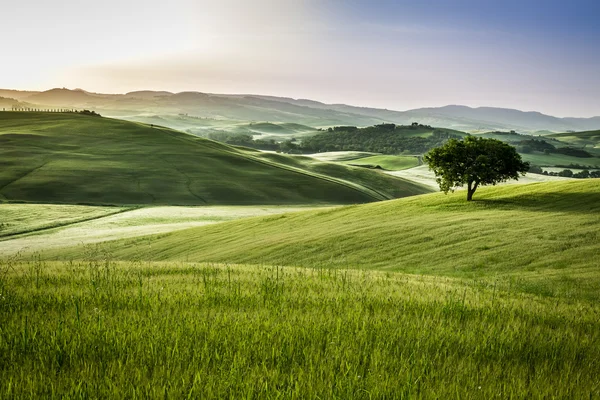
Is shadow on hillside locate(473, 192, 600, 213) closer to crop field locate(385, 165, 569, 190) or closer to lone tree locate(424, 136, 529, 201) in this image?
lone tree locate(424, 136, 529, 201)

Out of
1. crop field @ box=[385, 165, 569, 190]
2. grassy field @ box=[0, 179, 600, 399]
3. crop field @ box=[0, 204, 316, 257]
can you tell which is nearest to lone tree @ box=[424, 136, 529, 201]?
crop field @ box=[0, 204, 316, 257]

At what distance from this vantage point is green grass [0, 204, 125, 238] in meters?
71.1

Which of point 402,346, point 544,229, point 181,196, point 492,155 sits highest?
point 492,155

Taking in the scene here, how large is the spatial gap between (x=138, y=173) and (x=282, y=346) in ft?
420

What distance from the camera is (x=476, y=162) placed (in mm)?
49031

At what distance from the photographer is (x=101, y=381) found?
4367mm

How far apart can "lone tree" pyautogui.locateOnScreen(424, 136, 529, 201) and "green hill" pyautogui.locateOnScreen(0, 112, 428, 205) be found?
70.5 m

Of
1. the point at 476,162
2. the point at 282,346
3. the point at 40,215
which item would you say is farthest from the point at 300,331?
the point at 40,215

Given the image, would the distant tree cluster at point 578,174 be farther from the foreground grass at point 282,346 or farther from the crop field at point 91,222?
the foreground grass at point 282,346

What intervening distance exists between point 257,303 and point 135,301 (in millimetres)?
1973

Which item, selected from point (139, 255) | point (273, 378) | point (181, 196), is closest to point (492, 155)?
point (139, 255)

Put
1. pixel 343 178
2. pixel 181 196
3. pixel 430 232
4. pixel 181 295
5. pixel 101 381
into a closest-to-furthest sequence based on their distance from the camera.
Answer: pixel 101 381 → pixel 181 295 → pixel 430 232 → pixel 181 196 → pixel 343 178

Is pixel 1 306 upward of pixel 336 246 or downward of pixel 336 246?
upward

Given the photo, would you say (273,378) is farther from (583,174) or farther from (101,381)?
(583,174)
